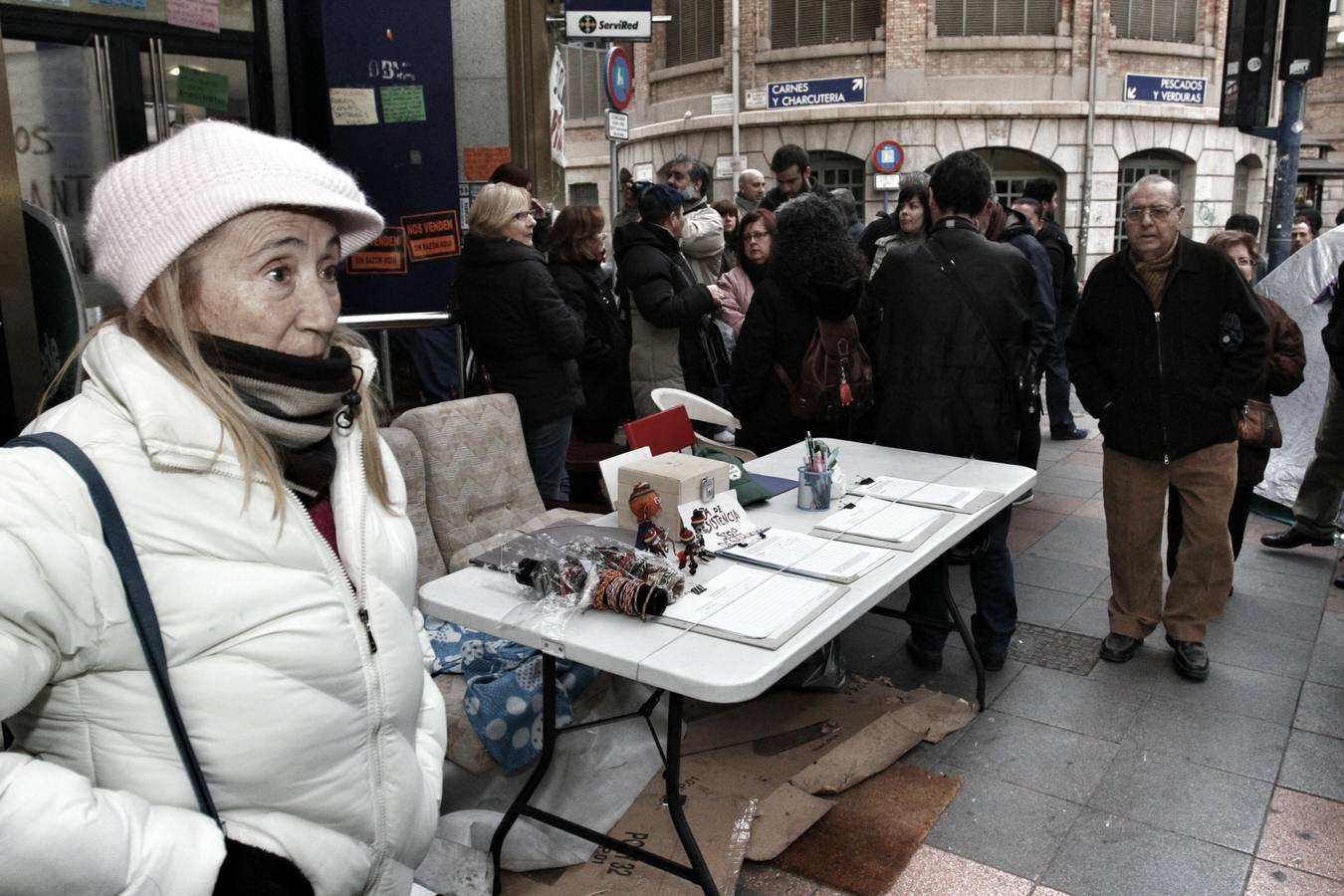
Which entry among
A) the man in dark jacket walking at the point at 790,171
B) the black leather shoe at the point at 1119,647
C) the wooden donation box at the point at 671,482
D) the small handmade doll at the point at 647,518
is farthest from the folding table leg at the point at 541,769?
the man in dark jacket walking at the point at 790,171

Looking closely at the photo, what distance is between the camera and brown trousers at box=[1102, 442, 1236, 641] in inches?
156

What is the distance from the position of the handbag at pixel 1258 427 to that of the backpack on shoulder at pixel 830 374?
1.67 metres

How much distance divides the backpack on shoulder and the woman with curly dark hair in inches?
1.6

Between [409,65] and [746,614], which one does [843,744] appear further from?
[409,65]

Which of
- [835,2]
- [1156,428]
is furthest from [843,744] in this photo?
[835,2]

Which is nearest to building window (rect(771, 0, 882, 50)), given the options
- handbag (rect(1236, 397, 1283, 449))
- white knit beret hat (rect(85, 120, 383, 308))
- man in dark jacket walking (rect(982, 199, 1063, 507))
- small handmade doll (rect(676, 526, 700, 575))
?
man in dark jacket walking (rect(982, 199, 1063, 507))

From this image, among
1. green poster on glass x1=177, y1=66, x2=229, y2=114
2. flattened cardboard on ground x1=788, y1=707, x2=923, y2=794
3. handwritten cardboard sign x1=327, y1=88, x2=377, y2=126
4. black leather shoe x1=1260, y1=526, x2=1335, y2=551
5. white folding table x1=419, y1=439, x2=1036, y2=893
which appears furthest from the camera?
handwritten cardboard sign x1=327, y1=88, x2=377, y2=126

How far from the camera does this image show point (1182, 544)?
409 cm

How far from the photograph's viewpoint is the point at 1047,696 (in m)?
3.82

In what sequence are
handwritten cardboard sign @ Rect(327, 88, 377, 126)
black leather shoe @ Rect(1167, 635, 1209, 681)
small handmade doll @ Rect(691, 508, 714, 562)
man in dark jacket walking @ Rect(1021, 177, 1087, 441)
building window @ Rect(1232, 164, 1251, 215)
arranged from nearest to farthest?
small handmade doll @ Rect(691, 508, 714, 562) → black leather shoe @ Rect(1167, 635, 1209, 681) → handwritten cardboard sign @ Rect(327, 88, 377, 126) → man in dark jacket walking @ Rect(1021, 177, 1087, 441) → building window @ Rect(1232, 164, 1251, 215)

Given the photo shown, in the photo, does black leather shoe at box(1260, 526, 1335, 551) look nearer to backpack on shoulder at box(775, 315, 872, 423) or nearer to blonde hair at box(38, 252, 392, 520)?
backpack on shoulder at box(775, 315, 872, 423)

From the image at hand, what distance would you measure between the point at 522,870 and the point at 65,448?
6.33 feet

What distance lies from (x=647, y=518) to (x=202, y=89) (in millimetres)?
4183

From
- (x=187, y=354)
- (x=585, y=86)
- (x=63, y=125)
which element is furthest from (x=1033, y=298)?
(x=585, y=86)
